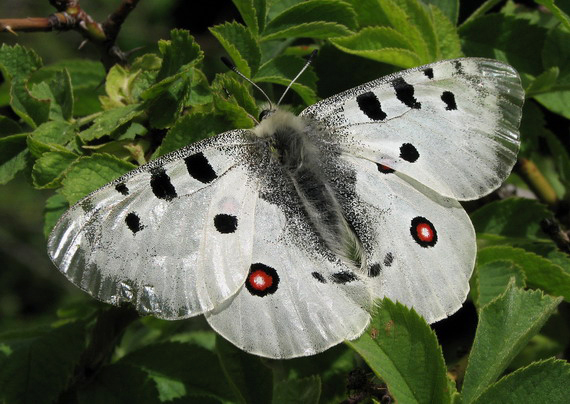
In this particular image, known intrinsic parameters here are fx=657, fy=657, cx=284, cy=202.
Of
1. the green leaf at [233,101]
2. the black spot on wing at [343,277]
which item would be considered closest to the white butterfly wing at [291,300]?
the black spot on wing at [343,277]

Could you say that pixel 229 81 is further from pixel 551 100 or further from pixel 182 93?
pixel 551 100

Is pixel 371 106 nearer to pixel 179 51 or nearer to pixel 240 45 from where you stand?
pixel 240 45

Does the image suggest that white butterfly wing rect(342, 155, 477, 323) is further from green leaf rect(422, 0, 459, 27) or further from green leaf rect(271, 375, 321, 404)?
green leaf rect(422, 0, 459, 27)

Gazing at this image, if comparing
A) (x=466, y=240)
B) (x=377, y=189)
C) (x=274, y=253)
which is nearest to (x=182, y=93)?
(x=274, y=253)

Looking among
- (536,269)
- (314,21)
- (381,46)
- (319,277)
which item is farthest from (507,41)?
(319,277)

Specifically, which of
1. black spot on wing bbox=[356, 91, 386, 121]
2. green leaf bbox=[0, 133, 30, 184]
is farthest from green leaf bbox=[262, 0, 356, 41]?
green leaf bbox=[0, 133, 30, 184]

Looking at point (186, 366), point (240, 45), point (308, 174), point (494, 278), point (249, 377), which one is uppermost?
point (240, 45)
